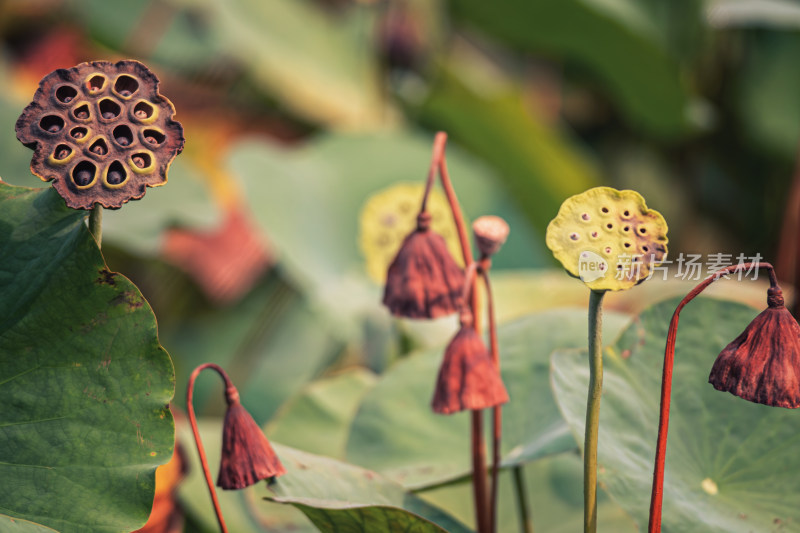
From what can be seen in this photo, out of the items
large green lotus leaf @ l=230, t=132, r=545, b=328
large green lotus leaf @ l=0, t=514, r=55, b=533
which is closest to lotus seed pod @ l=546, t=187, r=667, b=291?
large green lotus leaf @ l=0, t=514, r=55, b=533

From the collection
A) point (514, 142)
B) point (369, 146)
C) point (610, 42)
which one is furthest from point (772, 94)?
point (369, 146)

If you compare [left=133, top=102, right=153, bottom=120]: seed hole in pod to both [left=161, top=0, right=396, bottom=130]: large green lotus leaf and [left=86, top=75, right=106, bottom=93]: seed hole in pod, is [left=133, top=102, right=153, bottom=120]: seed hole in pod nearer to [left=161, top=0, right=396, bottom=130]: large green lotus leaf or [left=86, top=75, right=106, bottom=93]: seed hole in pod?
[left=86, top=75, right=106, bottom=93]: seed hole in pod

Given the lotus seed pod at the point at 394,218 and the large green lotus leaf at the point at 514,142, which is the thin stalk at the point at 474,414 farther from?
the large green lotus leaf at the point at 514,142

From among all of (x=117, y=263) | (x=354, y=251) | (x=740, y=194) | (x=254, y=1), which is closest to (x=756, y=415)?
(x=354, y=251)

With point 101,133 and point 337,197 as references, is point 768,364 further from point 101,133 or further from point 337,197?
point 337,197

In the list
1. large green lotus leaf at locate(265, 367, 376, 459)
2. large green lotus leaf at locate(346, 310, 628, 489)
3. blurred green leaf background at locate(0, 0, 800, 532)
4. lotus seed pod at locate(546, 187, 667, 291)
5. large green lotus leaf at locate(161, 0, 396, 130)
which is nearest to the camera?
lotus seed pod at locate(546, 187, 667, 291)

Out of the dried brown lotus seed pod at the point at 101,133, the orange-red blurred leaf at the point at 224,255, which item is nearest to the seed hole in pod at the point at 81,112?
the dried brown lotus seed pod at the point at 101,133

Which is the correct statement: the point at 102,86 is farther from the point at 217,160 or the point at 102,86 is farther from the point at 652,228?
the point at 217,160
